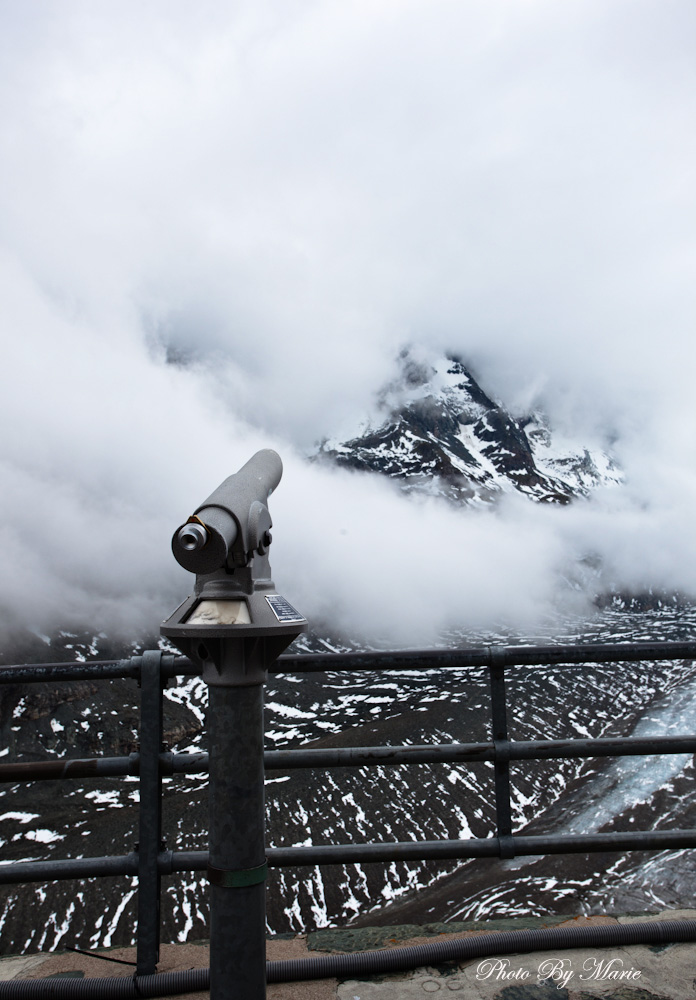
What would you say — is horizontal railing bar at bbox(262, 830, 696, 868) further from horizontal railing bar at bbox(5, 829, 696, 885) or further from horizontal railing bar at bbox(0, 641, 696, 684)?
horizontal railing bar at bbox(0, 641, 696, 684)

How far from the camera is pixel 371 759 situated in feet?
9.21

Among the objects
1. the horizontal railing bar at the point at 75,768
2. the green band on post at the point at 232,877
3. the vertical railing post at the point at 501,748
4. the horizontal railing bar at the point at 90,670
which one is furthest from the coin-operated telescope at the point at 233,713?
the vertical railing post at the point at 501,748

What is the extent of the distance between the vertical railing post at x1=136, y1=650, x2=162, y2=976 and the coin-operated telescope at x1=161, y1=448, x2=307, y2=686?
85 cm

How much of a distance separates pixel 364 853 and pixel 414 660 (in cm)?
86

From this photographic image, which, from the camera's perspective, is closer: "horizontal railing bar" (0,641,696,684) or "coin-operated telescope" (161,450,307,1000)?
"coin-operated telescope" (161,450,307,1000)

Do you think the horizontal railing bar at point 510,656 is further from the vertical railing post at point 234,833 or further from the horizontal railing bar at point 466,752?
the vertical railing post at point 234,833

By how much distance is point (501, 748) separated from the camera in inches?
109

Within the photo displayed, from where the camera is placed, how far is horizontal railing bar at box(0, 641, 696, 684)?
267 cm

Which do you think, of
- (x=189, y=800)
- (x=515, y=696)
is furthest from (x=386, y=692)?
A: (x=189, y=800)

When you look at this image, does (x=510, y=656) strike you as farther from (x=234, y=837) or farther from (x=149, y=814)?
(x=149, y=814)

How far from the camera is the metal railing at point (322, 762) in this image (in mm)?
2623

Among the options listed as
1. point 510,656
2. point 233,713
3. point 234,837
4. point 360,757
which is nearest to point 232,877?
point 234,837

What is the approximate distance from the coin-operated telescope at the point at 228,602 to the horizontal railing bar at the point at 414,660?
2.32 feet

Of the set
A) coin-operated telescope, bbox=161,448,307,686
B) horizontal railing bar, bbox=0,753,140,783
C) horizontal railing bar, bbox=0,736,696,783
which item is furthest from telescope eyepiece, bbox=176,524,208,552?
horizontal railing bar, bbox=0,753,140,783
